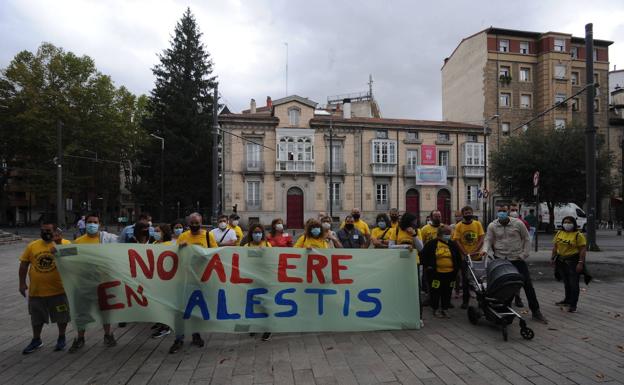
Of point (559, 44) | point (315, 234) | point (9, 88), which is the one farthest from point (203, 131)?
point (559, 44)

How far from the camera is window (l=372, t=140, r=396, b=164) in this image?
38.0 m

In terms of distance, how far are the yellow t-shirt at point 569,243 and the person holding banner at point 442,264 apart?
1.92m

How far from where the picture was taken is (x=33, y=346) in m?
4.92

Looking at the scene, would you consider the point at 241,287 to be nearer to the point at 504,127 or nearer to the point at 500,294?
the point at 500,294

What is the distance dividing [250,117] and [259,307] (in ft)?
105

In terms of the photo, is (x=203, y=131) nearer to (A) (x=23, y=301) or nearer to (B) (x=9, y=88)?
(B) (x=9, y=88)

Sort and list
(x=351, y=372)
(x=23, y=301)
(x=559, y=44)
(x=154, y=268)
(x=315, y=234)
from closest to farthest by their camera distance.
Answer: (x=351, y=372), (x=154, y=268), (x=315, y=234), (x=23, y=301), (x=559, y=44)

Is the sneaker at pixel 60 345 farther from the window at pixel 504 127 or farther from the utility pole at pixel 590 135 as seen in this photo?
the window at pixel 504 127

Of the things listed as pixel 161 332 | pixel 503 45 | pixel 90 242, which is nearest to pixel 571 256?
pixel 161 332

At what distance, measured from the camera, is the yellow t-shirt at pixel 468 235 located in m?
6.91

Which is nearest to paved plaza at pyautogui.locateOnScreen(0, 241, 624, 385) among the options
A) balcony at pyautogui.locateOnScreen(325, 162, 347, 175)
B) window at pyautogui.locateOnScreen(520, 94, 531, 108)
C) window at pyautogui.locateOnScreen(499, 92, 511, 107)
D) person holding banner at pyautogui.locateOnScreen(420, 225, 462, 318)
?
person holding banner at pyautogui.locateOnScreen(420, 225, 462, 318)

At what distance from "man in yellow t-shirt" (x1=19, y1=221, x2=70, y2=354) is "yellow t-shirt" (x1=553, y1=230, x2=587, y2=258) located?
7.50 meters

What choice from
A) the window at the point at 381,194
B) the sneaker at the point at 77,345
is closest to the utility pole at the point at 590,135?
the sneaker at the point at 77,345

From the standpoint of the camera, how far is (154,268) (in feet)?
17.0
